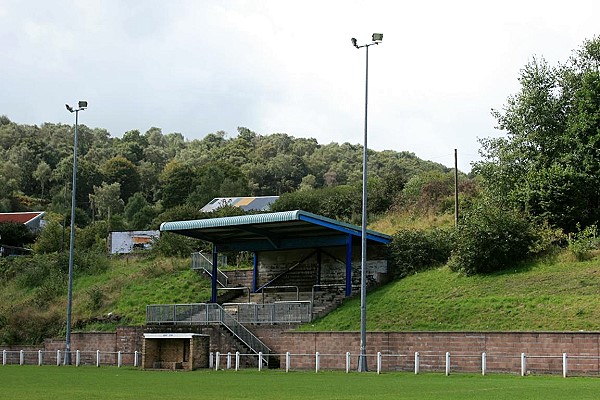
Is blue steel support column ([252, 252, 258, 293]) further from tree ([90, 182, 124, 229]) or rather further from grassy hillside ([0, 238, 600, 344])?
tree ([90, 182, 124, 229])

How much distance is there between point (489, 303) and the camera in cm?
3631

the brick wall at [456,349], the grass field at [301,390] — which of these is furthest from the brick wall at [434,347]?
the grass field at [301,390]

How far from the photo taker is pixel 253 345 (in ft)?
126

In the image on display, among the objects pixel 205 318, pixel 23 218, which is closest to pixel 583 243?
pixel 205 318

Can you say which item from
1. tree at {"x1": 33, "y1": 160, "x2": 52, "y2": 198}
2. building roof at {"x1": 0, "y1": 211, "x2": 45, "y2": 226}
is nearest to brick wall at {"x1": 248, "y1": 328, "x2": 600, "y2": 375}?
building roof at {"x1": 0, "y1": 211, "x2": 45, "y2": 226}

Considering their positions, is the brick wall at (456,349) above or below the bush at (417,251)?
below

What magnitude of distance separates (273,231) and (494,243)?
11483 millimetres

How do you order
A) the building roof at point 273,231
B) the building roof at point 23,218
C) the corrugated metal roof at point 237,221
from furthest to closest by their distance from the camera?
the building roof at point 23,218 → the building roof at point 273,231 → the corrugated metal roof at point 237,221

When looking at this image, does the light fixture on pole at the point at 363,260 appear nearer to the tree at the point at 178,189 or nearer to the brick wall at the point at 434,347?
the brick wall at the point at 434,347

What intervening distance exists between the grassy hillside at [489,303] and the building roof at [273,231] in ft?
12.0

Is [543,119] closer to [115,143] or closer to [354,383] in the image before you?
[354,383]

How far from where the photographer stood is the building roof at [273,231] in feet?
136

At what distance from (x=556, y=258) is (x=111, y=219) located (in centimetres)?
5590

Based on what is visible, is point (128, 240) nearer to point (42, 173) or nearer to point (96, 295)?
point (96, 295)
